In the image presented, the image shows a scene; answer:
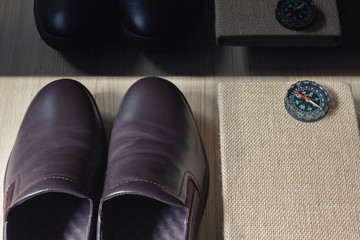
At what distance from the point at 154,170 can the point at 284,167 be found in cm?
23

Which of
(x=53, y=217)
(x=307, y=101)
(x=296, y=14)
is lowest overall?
(x=53, y=217)

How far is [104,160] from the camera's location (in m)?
0.66

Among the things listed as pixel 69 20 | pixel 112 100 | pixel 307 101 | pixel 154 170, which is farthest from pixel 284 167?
pixel 69 20

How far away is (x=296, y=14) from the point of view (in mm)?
701

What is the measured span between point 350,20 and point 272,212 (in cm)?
58

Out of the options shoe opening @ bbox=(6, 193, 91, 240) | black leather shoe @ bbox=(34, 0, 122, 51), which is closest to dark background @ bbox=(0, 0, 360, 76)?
black leather shoe @ bbox=(34, 0, 122, 51)

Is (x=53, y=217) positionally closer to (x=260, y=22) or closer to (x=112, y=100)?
(x=112, y=100)

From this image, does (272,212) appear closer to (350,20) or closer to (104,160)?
(104,160)

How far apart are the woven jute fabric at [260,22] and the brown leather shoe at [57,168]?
1.01 feet

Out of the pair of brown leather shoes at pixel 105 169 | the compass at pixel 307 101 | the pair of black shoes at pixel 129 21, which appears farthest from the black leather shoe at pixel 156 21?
the compass at pixel 307 101

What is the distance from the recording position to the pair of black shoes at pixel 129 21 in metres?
0.75

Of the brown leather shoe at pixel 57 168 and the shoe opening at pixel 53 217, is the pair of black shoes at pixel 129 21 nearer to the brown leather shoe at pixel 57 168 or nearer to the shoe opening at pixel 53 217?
the brown leather shoe at pixel 57 168

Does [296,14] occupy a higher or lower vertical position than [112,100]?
higher

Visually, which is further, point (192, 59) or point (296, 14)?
point (192, 59)
